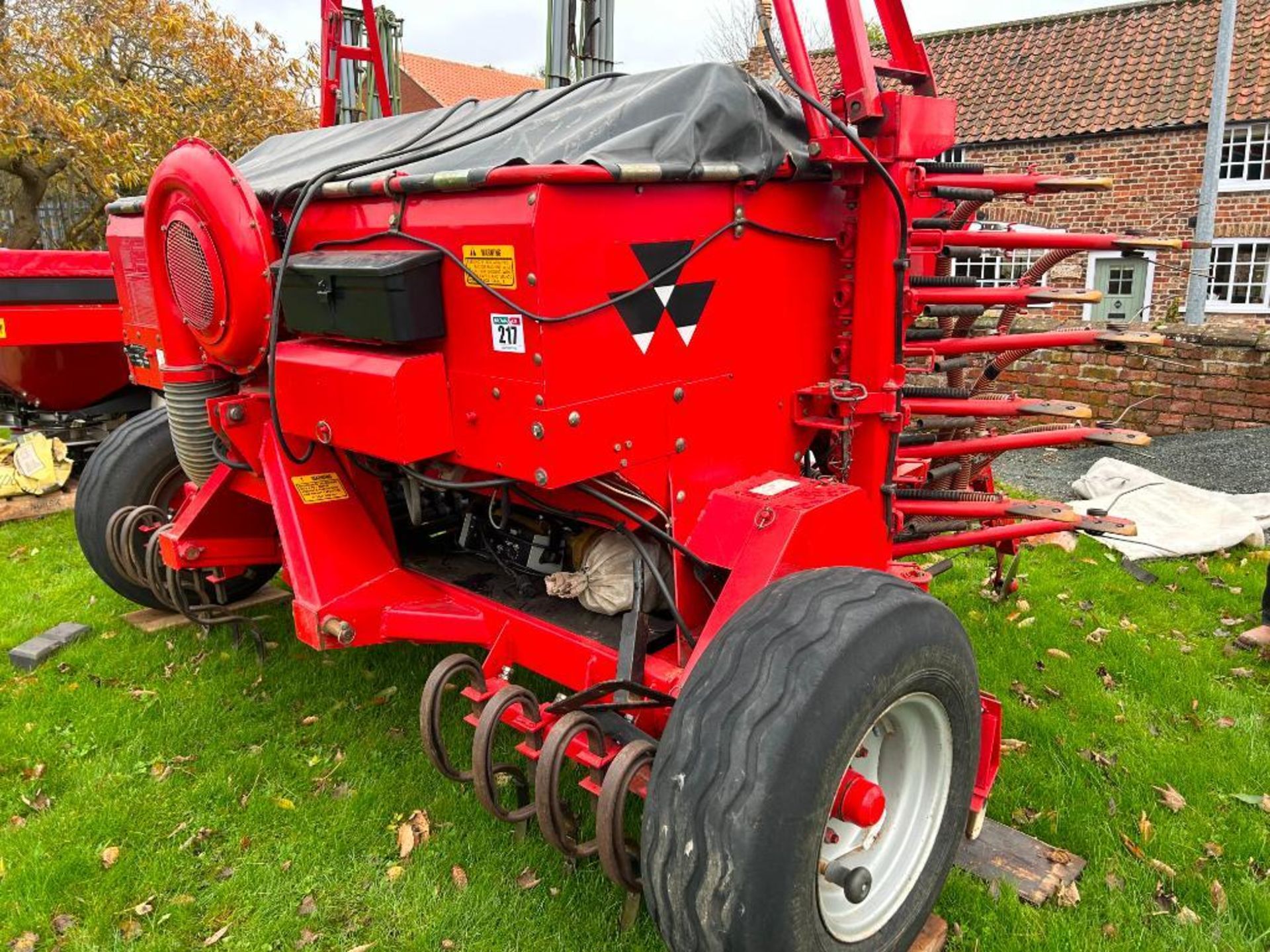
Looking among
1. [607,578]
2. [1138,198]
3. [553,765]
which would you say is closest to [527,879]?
[553,765]

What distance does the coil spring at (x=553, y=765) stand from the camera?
7.11 ft

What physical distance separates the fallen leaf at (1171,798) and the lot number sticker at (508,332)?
257cm

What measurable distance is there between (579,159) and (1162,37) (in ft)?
58.4

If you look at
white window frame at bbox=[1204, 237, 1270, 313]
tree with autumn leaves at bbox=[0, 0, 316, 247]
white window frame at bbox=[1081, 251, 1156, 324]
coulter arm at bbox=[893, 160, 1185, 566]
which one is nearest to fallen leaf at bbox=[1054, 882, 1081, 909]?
coulter arm at bbox=[893, 160, 1185, 566]

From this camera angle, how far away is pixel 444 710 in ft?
12.1

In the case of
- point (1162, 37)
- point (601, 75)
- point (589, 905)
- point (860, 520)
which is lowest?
point (589, 905)

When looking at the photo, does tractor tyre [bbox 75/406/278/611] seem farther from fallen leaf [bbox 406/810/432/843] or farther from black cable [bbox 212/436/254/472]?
fallen leaf [bbox 406/810/432/843]

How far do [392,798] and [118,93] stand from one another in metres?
10.3

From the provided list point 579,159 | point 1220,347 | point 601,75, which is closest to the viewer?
point 579,159

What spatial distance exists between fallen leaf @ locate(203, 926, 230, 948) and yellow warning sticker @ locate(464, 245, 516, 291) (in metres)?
1.89

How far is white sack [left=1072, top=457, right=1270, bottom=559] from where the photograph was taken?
5.44 m

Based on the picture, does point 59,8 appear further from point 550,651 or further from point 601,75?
point 550,651

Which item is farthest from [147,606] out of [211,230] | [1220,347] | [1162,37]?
[1162,37]

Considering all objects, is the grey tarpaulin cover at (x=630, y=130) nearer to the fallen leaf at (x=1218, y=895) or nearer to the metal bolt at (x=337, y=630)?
the metal bolt at (x=337, y=630)
